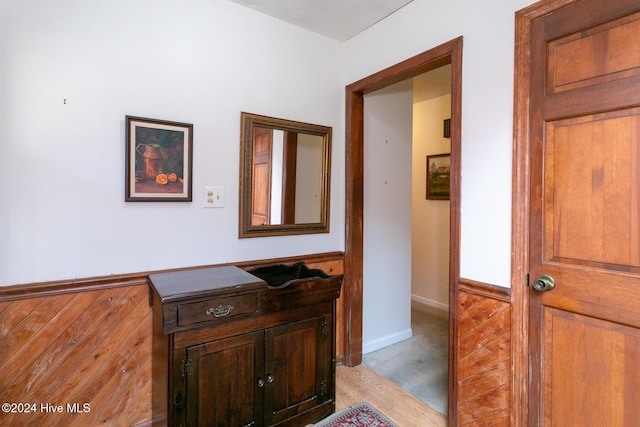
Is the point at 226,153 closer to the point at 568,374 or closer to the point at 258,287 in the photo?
the point at 258,287

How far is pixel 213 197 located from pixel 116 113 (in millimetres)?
678

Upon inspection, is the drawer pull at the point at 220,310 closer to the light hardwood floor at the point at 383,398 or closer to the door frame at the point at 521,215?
the light hardwood floor at the point at 383,398

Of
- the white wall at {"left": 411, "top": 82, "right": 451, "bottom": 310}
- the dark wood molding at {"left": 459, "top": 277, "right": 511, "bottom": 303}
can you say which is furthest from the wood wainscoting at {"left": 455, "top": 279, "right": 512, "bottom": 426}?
the white wall at {"left": 411, "top": 82, "right": 451, "bottom": 310}

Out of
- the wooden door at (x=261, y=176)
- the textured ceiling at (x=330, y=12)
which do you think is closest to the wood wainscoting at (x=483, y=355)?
the wooden door at (x=261, y=176)

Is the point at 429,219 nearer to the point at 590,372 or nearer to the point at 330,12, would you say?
the point at 330,12

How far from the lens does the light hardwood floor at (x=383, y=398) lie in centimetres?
206

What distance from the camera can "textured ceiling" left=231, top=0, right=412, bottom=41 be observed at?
2162 millimetres

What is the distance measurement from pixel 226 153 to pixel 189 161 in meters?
0.24

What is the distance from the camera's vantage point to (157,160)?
1902 millimetres

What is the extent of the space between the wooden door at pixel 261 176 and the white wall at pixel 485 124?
1199 mm

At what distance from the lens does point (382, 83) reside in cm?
242

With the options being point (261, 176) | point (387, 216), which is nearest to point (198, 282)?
point (261, 176)

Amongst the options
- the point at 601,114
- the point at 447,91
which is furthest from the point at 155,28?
the point at 447,91

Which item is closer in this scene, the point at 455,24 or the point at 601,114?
the point at 601,114
